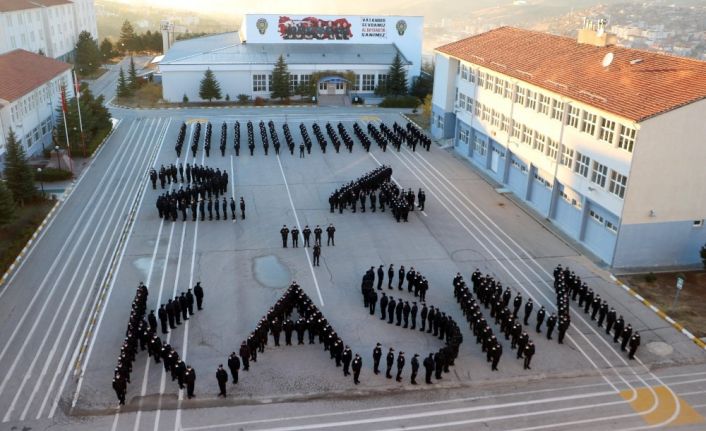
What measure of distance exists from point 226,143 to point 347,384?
24853mm

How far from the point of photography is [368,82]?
5388cm

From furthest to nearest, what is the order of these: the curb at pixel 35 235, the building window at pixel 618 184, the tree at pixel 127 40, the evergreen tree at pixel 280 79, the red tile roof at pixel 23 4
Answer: the tree at pixel 127 40, the red tile roof at pixel 23 4, the evergreen tree at pixel 280 79, the building window at pixel 618 184, the curb at pixel 35 235

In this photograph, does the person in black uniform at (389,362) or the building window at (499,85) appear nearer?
the person in black uniform at (389,362)

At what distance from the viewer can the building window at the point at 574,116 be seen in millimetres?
24453

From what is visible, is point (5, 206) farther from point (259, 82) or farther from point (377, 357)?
point (259, 82)

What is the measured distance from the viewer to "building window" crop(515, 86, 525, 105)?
95.8 feet

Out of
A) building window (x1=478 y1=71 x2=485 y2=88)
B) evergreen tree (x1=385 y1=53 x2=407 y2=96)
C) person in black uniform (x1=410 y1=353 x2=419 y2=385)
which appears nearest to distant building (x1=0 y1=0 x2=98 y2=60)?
evergreen tree (x1=385 y1=53 x2=407 y2=96)

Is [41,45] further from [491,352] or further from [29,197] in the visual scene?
[491,352]

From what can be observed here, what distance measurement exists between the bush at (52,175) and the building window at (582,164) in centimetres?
2411

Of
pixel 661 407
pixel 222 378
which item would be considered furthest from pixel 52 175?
pixel 661 407

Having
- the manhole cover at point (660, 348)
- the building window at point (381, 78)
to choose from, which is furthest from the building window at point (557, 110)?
the building window at point (381, 78)

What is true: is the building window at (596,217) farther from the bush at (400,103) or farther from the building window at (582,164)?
the bush at (400,103)

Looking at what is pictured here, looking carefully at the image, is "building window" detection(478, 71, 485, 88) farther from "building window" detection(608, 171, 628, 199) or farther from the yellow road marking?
the yellow road marking

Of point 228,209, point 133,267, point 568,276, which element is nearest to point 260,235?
point 228,209
